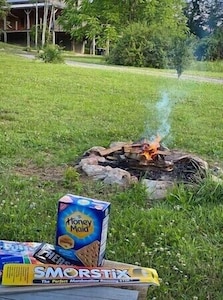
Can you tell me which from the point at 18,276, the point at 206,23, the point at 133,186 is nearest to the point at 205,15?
the point at 206,23

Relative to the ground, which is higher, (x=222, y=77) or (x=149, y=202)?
(x=222, y=77)

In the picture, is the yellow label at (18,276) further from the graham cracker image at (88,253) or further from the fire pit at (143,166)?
the fire pit at (143,166)

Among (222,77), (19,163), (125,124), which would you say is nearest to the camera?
(19,163)

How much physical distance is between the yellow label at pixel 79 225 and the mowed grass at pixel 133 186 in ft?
1.53

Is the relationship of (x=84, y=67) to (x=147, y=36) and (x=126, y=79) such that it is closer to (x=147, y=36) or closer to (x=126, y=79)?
(x=126, y=79)

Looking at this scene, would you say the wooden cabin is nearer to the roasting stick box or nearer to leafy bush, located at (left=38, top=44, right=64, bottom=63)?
leafy bush, located at (left=38, top=44, right=64, bottom=63)

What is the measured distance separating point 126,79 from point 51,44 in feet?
11.2

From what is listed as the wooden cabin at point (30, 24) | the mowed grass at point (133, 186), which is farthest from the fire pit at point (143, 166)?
the wooden cabin at point (30, 24)

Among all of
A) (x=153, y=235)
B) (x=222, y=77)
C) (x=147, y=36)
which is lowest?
(x=153, y=235)

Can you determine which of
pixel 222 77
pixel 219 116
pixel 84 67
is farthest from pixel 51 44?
pixel 219 116

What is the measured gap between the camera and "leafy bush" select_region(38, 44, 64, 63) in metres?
8.98

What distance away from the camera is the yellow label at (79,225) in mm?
978

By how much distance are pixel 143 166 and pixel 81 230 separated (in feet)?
5.02

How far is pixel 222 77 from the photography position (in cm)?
522
